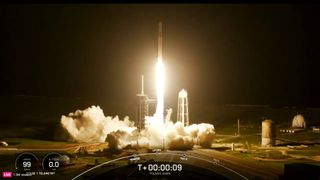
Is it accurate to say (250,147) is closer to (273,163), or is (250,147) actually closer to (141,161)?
(273,163)

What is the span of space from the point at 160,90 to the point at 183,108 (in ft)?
3.76

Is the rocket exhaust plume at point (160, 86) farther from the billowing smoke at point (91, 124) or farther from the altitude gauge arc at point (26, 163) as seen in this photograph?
the altitude gauge arc at point (26, 163)

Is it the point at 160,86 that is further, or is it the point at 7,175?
the point at 160,86

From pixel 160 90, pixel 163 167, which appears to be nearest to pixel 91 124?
pixel 160 90

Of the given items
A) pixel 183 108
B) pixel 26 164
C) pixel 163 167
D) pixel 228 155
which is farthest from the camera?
pixel 183 108

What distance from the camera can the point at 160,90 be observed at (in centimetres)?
1694

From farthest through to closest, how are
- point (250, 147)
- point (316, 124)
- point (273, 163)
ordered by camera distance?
point (316, 124)
point (250, 147)
point (273, 163)

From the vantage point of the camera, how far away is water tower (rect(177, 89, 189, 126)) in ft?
54.2

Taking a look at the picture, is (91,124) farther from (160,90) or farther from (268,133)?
(268,133)

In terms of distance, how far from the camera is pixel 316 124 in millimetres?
20406

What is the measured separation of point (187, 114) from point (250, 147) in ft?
9.92

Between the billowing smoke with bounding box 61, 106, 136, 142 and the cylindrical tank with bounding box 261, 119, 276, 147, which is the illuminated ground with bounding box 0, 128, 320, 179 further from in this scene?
the billowing smoke with bounding box 61, 106, 136, 142

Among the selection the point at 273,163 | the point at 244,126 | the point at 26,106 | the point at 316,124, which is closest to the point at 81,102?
the point at 26,106

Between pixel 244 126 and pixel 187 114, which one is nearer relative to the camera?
pixel 187 114
